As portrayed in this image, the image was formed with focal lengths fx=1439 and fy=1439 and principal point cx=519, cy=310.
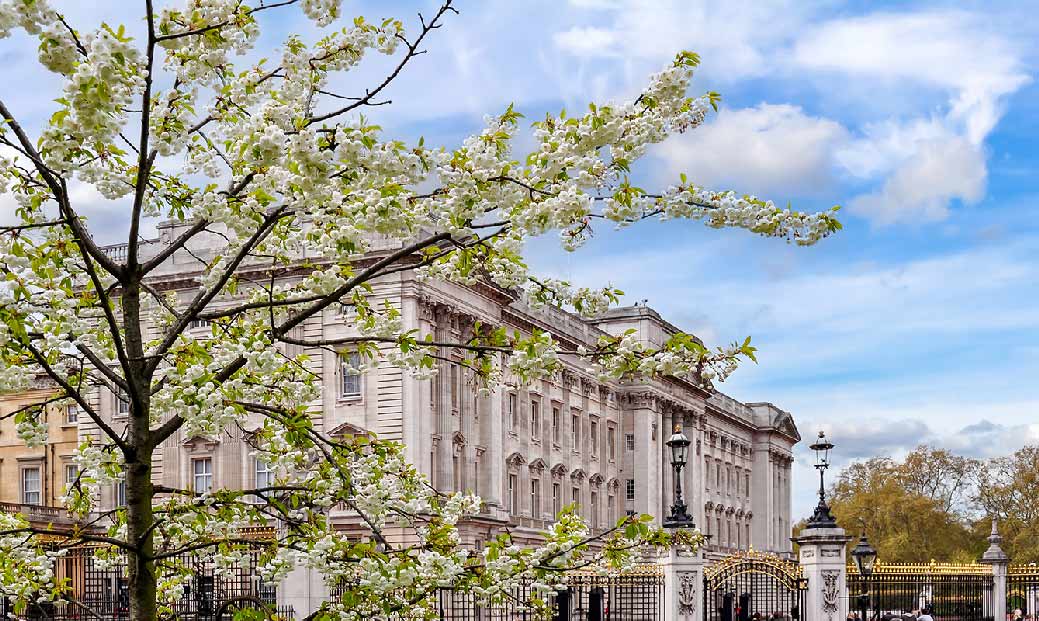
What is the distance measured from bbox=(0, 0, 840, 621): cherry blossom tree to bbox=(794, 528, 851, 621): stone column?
17.3m

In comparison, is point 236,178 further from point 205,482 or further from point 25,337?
point 205,482

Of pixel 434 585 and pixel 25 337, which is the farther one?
pixel 434 585

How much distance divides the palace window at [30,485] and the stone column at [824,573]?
4461 cm

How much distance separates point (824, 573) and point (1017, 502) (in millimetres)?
71741

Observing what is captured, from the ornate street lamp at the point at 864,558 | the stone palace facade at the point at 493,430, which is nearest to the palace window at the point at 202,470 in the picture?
the stone palace facade at the point at 493,430

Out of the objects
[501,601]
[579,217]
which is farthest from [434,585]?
[579,217]

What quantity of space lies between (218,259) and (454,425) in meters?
43.8

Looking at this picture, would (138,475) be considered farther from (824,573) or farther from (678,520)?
(824,573)

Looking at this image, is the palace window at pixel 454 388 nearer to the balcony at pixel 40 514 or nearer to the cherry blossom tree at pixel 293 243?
the balcony at pixel 40 514

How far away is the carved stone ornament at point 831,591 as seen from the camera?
94.3 ft

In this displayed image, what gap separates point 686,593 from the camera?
28562mm

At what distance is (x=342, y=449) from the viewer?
1245 cm

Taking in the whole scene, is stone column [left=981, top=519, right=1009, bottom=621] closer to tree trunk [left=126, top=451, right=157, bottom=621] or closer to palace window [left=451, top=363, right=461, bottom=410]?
tree trunk [left=126, top=451, right=157, bottom=621]

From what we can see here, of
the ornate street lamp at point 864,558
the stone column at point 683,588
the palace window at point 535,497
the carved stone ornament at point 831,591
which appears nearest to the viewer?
the stone column at point 683,588
